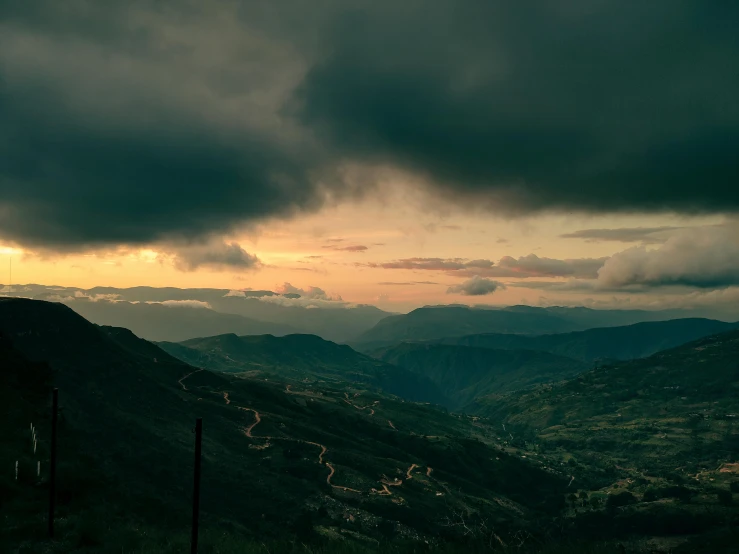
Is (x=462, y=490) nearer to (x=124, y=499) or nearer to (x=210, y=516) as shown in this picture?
(x=210, y=516)

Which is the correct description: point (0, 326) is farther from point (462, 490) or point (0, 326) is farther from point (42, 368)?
point (462, 490)

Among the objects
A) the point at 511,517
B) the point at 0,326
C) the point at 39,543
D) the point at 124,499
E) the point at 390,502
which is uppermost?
the point at 0,326

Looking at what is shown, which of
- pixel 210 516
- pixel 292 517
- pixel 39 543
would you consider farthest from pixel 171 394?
pixel 39 543

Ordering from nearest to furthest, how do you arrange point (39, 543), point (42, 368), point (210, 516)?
point (39, 543) < point (210, 516) < point (42, 368)

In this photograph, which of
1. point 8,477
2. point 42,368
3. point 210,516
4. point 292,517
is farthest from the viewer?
point 42,368

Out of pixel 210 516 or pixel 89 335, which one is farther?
pixel 89 335

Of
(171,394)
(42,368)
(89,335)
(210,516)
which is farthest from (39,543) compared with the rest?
(89,335)

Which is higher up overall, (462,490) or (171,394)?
(171,394)
